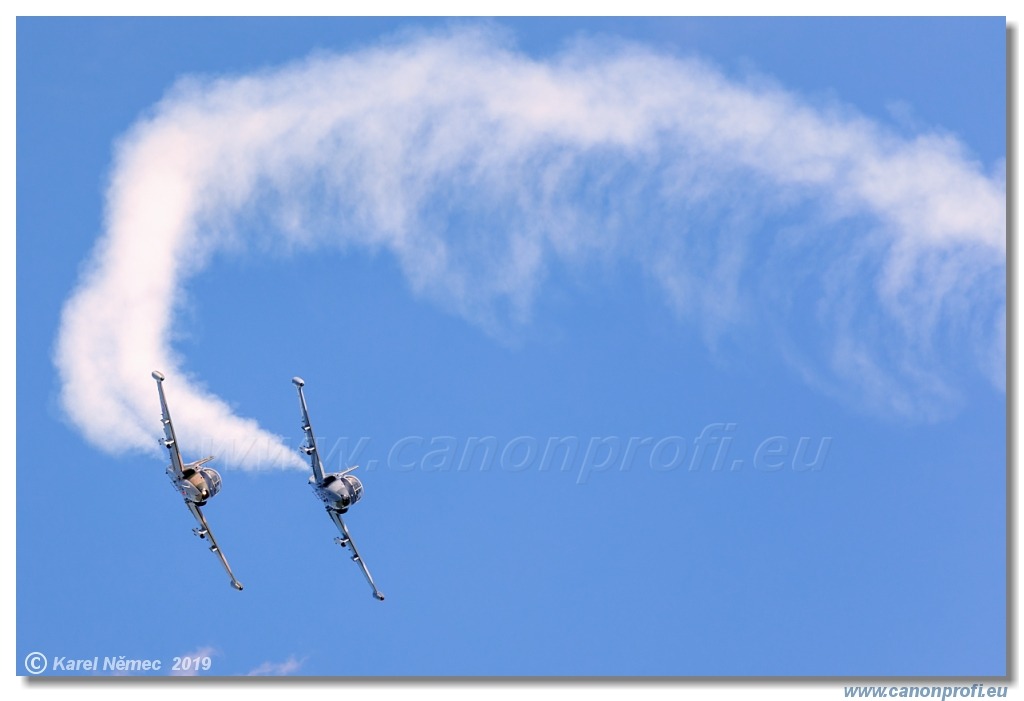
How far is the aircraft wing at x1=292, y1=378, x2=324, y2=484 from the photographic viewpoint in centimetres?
10599

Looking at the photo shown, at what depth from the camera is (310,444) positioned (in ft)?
357

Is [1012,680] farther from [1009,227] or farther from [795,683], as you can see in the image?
[1009,227]

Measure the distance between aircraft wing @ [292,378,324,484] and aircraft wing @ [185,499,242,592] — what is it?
491 inches

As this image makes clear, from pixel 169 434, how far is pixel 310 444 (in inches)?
461

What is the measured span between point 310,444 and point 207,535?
1821cm

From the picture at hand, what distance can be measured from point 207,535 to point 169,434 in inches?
613

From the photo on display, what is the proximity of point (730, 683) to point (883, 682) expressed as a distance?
13.3 meters

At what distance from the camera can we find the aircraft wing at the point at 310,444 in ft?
348

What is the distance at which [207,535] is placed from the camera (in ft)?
393

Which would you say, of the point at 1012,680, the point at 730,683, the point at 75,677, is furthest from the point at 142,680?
the point at 1012,680

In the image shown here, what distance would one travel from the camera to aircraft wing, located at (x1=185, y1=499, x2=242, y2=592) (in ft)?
382

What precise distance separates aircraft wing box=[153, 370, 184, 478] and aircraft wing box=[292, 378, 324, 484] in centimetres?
1073

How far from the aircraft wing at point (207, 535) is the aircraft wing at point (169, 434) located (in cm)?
466

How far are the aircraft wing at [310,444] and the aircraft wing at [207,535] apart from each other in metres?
12.5
